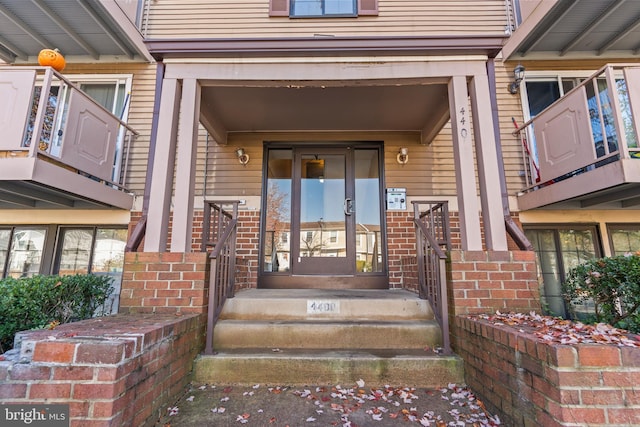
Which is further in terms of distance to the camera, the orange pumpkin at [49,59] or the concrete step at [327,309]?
the orange pumpkin at [49,59]

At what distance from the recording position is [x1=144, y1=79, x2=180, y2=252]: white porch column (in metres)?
2.74

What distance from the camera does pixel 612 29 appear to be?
4246mm

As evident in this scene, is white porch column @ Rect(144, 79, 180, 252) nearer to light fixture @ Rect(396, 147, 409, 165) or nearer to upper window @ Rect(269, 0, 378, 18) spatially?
upper window @ Rect(269, 0, 378, 18)

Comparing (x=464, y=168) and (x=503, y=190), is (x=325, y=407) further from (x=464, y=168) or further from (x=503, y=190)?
(x=503, y=190)

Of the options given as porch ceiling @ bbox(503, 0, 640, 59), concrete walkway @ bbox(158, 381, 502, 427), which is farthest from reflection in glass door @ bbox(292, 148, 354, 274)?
porch ceiling @ bbox(503, 0, 640, 59)

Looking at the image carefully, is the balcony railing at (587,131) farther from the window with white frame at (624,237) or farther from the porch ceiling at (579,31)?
the window with white frame at (624,237)

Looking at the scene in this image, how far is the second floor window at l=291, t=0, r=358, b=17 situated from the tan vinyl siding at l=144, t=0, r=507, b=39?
156mm

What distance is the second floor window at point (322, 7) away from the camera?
4.94 meters

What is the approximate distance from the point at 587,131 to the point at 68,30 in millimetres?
6632

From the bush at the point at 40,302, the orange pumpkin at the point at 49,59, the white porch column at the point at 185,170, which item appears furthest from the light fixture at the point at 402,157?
the orange pumpkin at the point at 49,59

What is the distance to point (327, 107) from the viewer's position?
12.9 feet

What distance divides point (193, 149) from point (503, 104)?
4518mm

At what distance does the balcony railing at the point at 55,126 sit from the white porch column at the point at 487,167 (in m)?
4.12

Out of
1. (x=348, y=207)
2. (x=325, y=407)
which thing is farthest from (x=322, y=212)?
(x=325, y=407)
